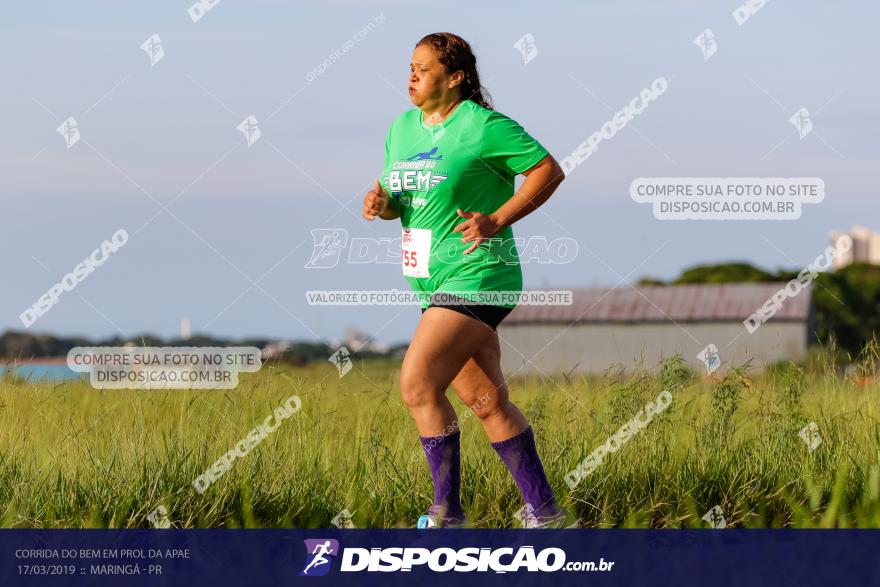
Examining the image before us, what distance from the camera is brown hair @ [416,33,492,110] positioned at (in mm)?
5336

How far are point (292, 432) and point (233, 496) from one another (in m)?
0.60

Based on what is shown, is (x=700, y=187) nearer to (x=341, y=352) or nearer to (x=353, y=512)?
(x=341, y=352)

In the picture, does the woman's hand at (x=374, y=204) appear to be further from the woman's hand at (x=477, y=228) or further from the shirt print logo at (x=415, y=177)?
the woman's hand at (x=477, y=228)

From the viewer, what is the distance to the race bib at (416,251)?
525cm

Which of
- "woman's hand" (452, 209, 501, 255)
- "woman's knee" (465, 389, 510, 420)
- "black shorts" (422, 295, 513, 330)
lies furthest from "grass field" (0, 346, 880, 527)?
"woman's hand" (452, 209, 501, 255)

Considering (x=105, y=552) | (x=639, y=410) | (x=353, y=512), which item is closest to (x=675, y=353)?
(x=639, y=410)

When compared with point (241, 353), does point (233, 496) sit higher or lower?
lower

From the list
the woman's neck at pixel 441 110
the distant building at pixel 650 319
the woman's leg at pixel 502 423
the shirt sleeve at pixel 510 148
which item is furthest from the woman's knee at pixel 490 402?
the distant building at pixel 650 319

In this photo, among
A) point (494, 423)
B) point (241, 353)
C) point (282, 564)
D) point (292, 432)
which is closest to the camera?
point (282, 564)

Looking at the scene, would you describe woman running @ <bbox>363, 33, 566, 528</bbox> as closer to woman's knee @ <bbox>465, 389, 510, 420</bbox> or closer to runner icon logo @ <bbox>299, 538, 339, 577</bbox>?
woman's knee @ <bbox>465, 389, 510, 420</bbox>

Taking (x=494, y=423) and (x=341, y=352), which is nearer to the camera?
(x=494, y=423)

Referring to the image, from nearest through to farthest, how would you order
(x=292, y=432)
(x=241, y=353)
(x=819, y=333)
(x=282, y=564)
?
(x=282, y=564)
(x=292, y=432)
(x=241, y=353)
(x=819, y=333)

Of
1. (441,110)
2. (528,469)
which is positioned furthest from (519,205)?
(528,469)

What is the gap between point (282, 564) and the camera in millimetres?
5004
